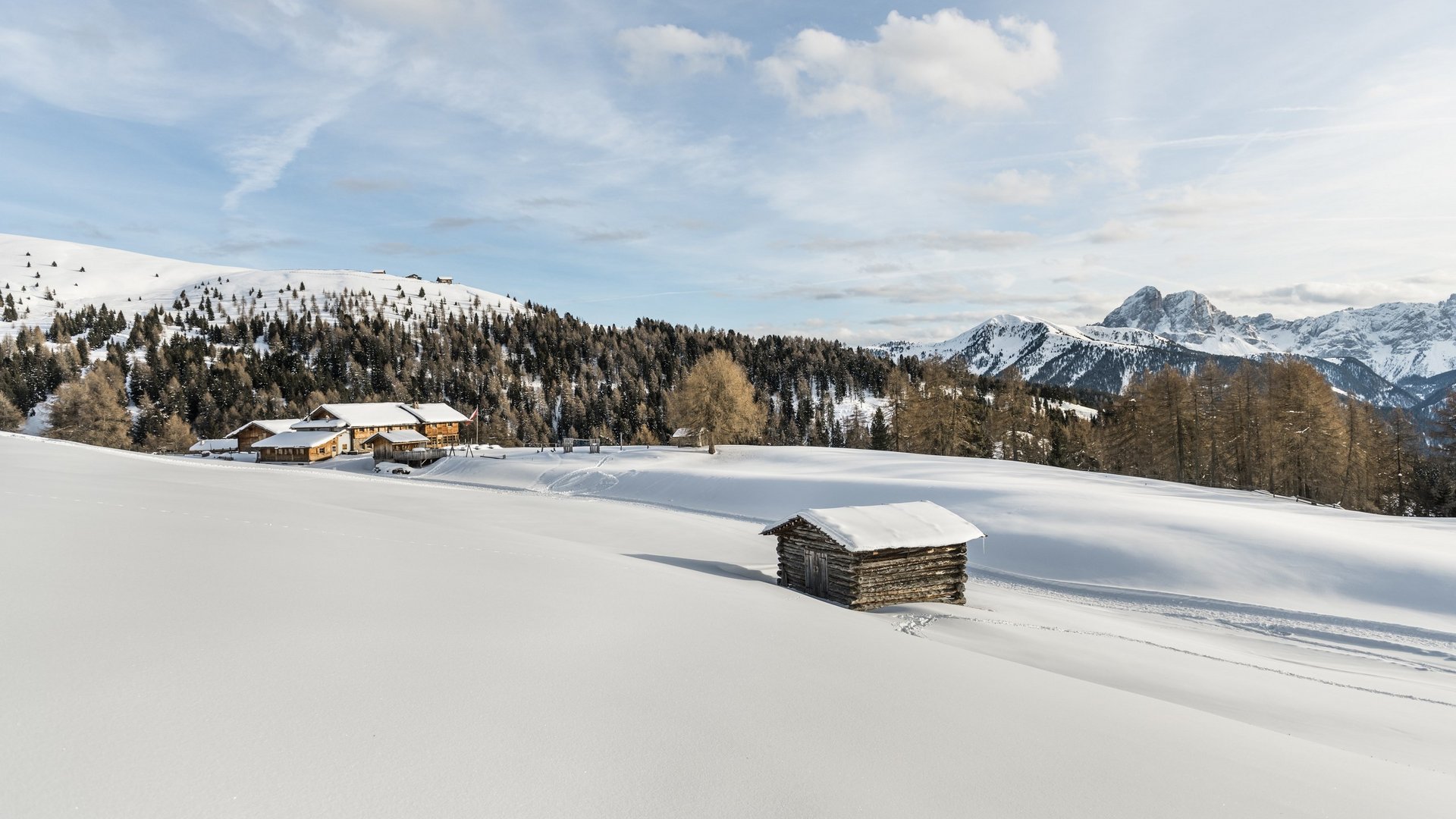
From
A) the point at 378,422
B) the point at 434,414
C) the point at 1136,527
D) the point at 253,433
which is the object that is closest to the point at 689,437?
the point at 1136,527

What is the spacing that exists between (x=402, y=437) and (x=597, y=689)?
94.2 meters

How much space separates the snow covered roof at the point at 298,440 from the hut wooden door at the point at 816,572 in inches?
3248

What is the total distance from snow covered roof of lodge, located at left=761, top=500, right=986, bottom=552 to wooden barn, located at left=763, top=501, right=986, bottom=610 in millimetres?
25

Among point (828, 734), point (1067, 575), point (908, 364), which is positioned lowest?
point (1067, 575)

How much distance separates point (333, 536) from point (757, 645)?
11529 mm

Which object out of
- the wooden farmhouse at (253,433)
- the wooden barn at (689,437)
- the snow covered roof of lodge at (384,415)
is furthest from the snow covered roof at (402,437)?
Answer: the wooden barn at (689,437)

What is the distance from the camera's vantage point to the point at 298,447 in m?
81.5

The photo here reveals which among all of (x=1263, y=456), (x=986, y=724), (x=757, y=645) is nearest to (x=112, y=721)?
(x=757, y=645)

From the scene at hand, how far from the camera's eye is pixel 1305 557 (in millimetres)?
24391

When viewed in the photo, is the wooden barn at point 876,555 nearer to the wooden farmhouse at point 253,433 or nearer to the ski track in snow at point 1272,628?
the ski track in snow at point 1272,628

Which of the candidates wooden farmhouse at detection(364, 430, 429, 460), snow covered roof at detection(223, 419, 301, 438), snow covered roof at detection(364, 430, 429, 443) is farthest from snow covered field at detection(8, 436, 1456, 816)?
snow covered roof at detection(223, 419, 301, 438)

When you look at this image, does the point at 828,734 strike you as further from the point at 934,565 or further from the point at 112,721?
the point at 934,565

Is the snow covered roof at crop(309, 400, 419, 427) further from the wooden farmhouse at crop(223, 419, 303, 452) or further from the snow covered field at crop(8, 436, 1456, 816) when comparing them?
the snow covered field at crop(8, 436, 1456, 816)

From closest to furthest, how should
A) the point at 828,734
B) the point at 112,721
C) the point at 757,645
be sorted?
Answer: the point at 112,721 → the point at 828,734 → the point at 757,645
